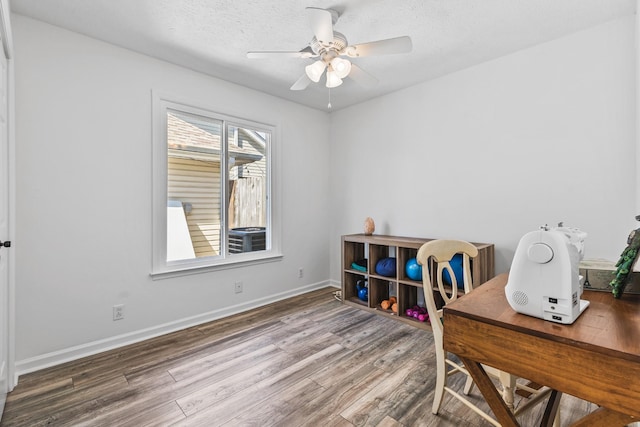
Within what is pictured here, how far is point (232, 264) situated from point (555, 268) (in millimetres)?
2934

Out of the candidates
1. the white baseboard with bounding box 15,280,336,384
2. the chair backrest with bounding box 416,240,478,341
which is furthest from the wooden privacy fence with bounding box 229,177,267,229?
the chair backrest with bounding box 416,240,478,341

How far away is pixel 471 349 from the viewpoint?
1090mm

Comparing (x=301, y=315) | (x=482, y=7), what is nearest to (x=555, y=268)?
(x=482, y=7)

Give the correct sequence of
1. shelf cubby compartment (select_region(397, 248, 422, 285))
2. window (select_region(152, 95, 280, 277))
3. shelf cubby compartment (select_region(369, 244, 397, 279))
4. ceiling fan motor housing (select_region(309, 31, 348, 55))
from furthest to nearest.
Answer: shelf cubby compartment (select_region(369, 244, 397, 279))
shelf cubby compartment (select_region(397, 248, 422, 285))
window (select_region(152, 95, 280, 277))
ceiling fan motor housing (select_region(309, 31, 348, 55))

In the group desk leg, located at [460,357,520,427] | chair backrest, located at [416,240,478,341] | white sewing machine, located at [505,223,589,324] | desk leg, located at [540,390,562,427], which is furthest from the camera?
chair backrest, located at [416,240,478,341]

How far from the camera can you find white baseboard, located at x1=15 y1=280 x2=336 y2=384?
222cm

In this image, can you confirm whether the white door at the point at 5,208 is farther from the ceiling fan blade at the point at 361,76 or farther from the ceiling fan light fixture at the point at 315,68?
the ceiling fan blade at the point at 361,76

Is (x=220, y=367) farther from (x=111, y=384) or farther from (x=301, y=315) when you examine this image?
(x=301, y=315)

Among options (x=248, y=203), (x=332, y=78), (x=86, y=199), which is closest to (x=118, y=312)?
(x=86, y=199)

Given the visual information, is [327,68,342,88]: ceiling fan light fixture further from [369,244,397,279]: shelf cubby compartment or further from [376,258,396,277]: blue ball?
[376,258,396,277]: blue ball

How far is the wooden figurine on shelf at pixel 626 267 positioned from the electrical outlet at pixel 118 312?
326 cm

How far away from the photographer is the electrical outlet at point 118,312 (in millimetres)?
2568

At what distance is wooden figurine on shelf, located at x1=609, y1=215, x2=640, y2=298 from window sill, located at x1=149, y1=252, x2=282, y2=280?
3.02 metres

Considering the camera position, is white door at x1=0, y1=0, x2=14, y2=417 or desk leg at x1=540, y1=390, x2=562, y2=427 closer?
desk leg at x1=540, y1=390, x2=562, y2=427
